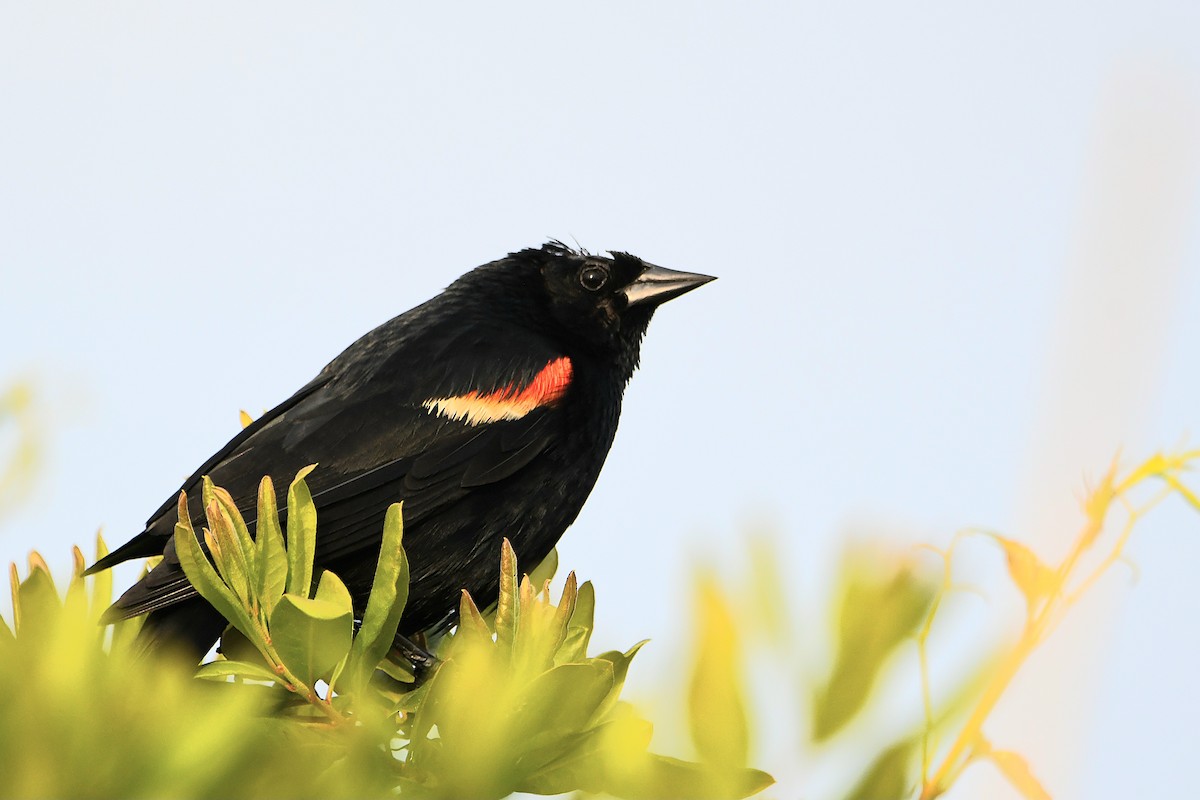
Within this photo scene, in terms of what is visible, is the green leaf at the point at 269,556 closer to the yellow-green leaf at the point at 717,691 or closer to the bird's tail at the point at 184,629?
the yellow-green leaf at the point at 717,691

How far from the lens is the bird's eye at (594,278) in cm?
308

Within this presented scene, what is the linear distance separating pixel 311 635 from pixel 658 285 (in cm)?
208

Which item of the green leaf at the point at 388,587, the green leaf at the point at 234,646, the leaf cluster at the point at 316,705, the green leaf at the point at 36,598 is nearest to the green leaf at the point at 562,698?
the leaf cluster at the point at 316,705

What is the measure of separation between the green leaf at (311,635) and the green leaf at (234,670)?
2 centimetres

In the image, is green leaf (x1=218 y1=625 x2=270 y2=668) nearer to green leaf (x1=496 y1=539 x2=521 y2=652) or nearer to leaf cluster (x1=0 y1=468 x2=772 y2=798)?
leaf cluster (x1=0 y1=468 x2=772 y2=798)

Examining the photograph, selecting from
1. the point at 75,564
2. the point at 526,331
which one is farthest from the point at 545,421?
the point at 75,564

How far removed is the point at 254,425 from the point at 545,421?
1.92 feet

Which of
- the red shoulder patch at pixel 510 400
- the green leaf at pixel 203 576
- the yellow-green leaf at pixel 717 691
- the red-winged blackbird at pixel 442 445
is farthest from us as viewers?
the red shoulder patch at pixel 510 400

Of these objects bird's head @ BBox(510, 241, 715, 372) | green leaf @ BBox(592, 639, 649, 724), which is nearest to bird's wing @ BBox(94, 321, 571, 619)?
bird's head @ BBox(510, 241, 715, 372)

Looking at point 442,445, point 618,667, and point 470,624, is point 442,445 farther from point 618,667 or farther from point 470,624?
point 470,624

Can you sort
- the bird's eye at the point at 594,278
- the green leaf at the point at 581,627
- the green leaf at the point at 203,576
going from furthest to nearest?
the bird's eye at the point at 594,278
the green leaf at the point at 581,627
the green leaf at the point at 203,576

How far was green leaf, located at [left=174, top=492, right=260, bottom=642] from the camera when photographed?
3.28ft

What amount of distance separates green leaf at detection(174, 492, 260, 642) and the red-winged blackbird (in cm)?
94

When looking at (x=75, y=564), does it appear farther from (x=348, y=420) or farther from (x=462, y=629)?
(x=348, y=420)
